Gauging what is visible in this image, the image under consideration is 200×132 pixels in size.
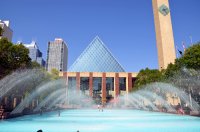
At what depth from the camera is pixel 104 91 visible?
81812 mm

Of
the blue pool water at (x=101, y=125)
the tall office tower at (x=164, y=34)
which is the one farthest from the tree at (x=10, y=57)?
the tall office tower at (x=164, y=34)

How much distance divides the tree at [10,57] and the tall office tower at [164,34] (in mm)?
49066

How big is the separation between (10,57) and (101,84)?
2087 inches

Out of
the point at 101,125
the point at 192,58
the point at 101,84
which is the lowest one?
the point at 101,125

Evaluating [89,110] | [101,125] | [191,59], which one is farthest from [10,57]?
[89,110]

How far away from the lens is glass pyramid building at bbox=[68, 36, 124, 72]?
365ft

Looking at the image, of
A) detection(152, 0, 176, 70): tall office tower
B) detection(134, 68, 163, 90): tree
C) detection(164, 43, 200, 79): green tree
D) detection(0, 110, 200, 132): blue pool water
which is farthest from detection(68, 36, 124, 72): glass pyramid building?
detection(0, 110, 200, 132): blue pool water

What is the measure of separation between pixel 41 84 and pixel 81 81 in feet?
133

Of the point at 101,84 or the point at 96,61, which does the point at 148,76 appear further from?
the point at 96,61

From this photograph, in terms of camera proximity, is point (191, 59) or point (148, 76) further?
point (148, 76)

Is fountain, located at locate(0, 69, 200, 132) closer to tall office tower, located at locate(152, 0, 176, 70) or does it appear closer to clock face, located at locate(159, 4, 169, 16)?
tall office tower, located at locate(152, 0, 176, 70)

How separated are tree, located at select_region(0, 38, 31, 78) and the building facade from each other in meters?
46.9

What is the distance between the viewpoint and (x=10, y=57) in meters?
32.7

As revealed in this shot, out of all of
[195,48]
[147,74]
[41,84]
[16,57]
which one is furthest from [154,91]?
[16,57]
